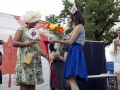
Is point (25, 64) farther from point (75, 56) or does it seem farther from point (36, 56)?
point (75, 56)

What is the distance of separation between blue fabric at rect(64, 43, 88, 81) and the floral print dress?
0.40 meters

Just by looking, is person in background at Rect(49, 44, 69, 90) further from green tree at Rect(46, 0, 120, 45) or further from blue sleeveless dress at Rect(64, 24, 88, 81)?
green tree at Rect(46, 0, 120, 45)

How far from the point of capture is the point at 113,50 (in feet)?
14.6

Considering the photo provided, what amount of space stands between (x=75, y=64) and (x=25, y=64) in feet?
2.16

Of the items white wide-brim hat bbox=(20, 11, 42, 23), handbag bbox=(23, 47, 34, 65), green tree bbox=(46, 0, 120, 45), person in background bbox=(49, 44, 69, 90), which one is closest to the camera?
handbag bbox=(23, 47, 34, 65)

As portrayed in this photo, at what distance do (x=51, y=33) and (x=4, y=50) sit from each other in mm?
1542

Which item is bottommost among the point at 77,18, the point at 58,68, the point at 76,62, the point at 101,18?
the point at 58,68

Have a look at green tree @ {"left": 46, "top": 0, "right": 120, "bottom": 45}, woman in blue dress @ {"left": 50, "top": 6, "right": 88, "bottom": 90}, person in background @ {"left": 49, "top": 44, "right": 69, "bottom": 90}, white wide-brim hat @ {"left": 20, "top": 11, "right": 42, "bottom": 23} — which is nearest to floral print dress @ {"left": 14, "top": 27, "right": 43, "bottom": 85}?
white wide-brim hat @ {"left": 20, "top": 11, "right": 42, "bottom": 23}

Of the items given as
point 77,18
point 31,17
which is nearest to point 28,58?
point 31,17

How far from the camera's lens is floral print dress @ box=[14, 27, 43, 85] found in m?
3.58

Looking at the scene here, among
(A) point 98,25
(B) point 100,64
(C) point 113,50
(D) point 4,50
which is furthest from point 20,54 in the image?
(A) point 98,25

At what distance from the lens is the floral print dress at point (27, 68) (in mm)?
3582

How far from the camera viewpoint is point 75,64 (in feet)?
11.8

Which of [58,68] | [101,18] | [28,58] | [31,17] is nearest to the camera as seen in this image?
[28,58]
